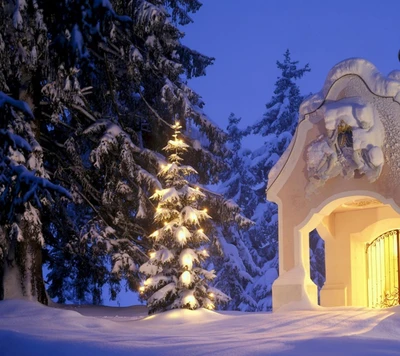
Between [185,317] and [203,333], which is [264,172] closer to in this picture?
[185,317]

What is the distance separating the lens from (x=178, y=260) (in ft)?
48.1

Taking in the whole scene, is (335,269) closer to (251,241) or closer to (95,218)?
(95,218)

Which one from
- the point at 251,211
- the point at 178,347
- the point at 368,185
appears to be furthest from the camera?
the point at 251,211

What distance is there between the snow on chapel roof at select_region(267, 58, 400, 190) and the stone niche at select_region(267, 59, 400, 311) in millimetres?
21

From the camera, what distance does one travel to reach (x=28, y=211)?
14789 mm

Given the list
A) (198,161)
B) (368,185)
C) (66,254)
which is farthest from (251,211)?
(368,185)

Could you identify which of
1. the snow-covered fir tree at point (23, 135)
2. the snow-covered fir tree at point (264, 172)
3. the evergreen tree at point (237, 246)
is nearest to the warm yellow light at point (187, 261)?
the snow-covered fir tree at point (23, 135)

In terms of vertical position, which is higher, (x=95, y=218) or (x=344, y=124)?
(x=344, y=124)

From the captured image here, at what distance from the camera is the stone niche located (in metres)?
14.6

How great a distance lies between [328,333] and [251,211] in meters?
25.1

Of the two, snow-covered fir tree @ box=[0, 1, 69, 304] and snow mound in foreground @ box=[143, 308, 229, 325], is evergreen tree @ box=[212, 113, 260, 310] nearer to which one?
snow-covered fir tree @ box=[0, 1, 69, 304]

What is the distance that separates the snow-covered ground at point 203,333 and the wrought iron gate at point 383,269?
3.57 metres

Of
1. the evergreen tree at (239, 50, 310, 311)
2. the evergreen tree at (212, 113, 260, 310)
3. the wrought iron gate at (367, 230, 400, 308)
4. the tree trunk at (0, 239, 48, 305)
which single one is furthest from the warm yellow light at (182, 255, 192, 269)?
the evergreen tree at (239, 50, 310, 311)

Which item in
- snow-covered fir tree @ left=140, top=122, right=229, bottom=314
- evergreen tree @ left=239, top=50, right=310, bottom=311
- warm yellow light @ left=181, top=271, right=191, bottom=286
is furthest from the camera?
evergreen tree @ left=239, top=50, right=310, bottom=311
